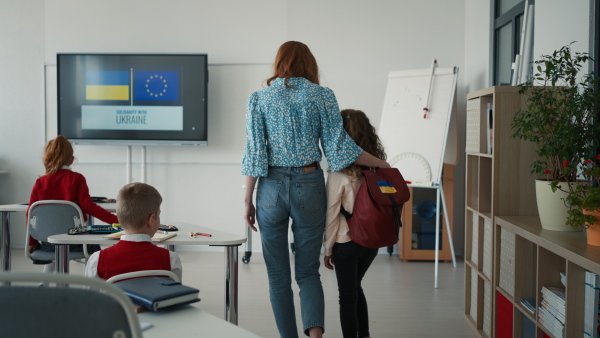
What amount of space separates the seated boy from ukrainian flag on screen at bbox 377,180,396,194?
1.05 m

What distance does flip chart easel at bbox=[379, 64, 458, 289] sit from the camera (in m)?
5.25

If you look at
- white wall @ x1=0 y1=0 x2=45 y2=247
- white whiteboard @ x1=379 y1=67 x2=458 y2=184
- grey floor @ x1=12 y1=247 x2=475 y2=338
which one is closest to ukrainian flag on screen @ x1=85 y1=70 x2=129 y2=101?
white wall @ x1=0 y1=0 x2=45 y2=247

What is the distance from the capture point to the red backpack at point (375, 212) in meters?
2.83

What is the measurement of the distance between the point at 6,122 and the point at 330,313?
416cm

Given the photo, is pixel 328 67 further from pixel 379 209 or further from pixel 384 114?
pixel 379 209

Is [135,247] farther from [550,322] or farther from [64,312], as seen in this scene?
[550,322]

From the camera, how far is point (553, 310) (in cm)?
256

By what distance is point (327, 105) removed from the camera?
283 cm

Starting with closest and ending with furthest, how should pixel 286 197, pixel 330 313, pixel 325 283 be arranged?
pixel 286 197, pixel 330 313, pixel 325 283

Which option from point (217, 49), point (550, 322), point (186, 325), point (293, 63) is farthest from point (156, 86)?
point (186, 325)

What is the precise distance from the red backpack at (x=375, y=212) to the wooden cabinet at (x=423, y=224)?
3.00 metres

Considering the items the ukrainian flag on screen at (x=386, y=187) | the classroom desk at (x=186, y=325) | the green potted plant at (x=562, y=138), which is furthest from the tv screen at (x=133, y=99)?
the classroom desk at (x=186, y=325)

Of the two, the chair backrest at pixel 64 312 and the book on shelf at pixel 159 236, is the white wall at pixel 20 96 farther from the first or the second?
the chair backrest at pixel 64 312

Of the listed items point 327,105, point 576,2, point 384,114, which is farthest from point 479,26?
point 327,105
